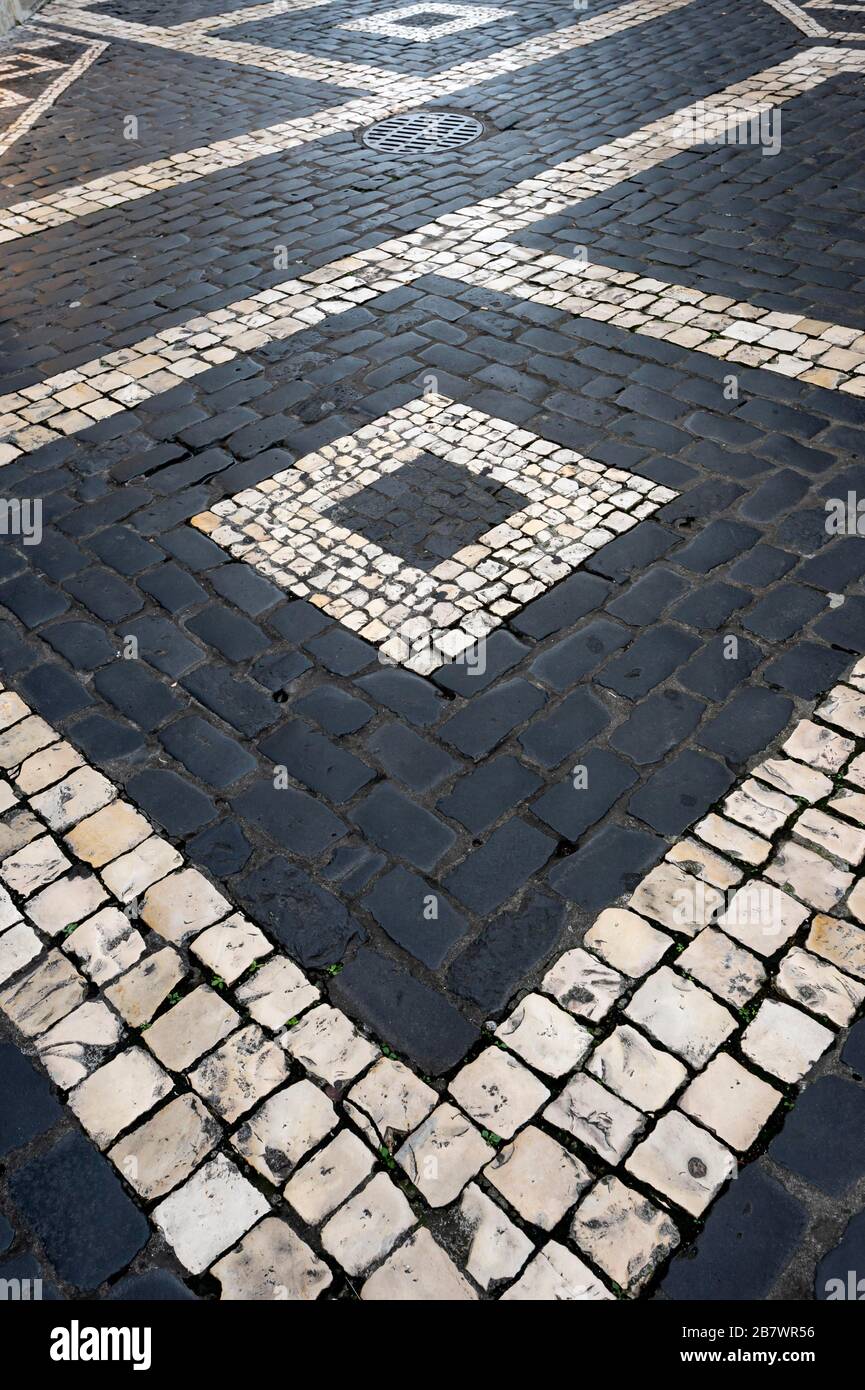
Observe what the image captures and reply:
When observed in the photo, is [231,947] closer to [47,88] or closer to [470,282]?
[470,282]

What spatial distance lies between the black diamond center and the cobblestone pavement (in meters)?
0.03

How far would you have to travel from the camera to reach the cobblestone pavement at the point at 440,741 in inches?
113

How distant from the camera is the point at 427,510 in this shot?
518cm

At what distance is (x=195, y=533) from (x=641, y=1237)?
3.91 m

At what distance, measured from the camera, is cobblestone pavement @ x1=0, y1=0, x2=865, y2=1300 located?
2.86 meters

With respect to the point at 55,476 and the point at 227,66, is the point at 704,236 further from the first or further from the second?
the point at 227,66

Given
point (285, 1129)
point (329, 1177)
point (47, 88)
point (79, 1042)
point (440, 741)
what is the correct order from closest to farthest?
point (329, 1177) < point (285, 1129) < point (79, 1042) < point (440, 741) < point (47, 88)

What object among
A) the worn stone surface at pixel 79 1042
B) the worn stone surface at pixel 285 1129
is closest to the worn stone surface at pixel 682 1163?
the worn stone surface at pixel 285 1129

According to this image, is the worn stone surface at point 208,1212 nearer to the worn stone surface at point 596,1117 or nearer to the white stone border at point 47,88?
the worn stone surface at point 596,1117

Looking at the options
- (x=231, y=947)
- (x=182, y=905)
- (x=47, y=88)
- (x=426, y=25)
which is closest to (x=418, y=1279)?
(x=231, y=947)

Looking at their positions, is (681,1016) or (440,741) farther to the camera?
(440,741)

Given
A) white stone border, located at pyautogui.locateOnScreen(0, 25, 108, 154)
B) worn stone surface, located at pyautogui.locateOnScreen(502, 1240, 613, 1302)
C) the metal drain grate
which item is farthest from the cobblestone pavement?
white stone border, located at pyautogui.locateOnScreen(0, 25, 108, 154)

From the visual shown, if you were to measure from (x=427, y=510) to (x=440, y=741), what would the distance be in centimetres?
162

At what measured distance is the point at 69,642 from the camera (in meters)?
4.67
